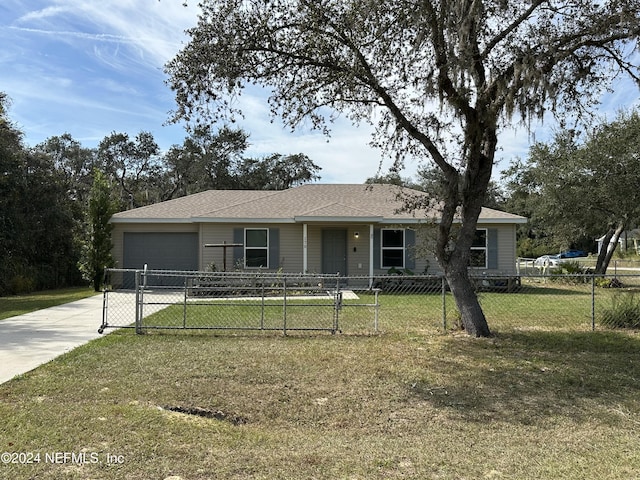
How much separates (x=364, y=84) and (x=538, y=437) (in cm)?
613

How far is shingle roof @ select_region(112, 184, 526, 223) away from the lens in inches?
680

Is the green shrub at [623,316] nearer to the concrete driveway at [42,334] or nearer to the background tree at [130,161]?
the concrete driveway at [42,334]

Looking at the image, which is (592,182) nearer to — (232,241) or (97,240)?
(232,241)

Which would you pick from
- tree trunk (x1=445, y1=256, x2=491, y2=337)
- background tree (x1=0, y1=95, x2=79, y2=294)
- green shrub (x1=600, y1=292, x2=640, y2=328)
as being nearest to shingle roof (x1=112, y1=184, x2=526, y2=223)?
background tree (x1=0, y1=95, x2=79, y2=294)

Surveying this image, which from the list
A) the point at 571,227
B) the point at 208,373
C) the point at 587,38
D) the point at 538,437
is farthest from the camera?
the point at 571,227

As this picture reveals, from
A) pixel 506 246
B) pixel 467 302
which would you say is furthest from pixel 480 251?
pixel 467 302

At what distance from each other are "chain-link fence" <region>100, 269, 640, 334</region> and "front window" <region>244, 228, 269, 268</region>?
1222mm

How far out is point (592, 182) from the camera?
18.0 meters

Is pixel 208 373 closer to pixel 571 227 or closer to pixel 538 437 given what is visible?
pixel 538 437

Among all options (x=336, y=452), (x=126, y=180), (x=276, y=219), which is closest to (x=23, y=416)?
(x=336, y=452)

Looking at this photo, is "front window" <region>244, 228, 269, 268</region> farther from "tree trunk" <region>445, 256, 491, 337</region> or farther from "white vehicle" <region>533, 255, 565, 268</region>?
"white vehicle" <region>533, 255, 565, 268</region>

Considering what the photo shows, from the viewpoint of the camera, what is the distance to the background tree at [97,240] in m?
17.1

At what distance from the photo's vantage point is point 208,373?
614cm

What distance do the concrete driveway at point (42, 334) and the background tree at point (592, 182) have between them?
547 inches
